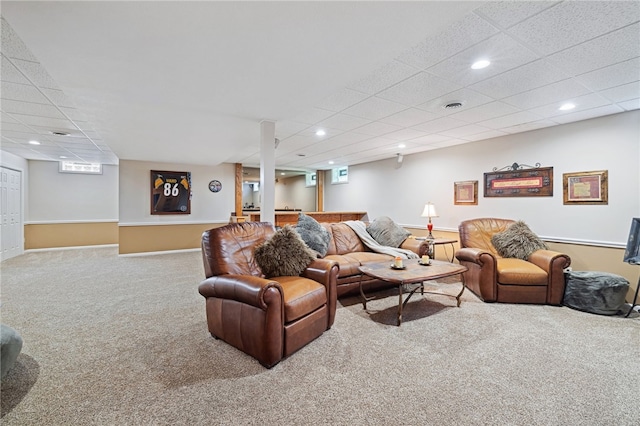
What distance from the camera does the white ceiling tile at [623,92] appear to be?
9.22 feet

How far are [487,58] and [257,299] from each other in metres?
2.65

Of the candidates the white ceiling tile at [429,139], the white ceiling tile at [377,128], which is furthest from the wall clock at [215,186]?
the white ceiling tile at [429,139]

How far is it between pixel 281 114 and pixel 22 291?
4.38 metres

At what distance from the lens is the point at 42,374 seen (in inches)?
79.1

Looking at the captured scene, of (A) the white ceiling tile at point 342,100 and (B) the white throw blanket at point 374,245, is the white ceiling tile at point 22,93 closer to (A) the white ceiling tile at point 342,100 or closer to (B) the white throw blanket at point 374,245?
(A) the white ceiling tile at point 342,100

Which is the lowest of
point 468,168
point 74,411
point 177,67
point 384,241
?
point 74,411

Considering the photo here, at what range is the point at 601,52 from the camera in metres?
2.19

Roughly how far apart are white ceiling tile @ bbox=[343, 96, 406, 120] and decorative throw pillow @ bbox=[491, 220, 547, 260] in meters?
2.41

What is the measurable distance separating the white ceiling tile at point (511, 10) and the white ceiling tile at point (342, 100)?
55.4 inches

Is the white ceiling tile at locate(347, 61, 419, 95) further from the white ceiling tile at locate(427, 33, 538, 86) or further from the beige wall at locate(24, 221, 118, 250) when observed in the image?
the beige wall at locate(24, 221, 118, 250)

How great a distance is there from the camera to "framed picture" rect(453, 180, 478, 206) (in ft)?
17.2

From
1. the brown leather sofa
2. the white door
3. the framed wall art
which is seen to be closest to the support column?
the brown leather sofa

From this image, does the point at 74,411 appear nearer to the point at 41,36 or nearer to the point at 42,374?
the point at 42,374

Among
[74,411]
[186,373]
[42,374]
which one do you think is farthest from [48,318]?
[186,373]
